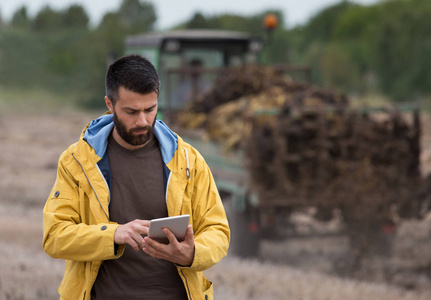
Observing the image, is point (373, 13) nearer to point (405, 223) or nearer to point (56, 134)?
point (56, 134)

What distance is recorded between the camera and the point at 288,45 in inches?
1730

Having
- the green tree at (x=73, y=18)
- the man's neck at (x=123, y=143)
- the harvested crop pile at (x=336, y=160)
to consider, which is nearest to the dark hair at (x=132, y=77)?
the man's neck at (x=123, y=143)

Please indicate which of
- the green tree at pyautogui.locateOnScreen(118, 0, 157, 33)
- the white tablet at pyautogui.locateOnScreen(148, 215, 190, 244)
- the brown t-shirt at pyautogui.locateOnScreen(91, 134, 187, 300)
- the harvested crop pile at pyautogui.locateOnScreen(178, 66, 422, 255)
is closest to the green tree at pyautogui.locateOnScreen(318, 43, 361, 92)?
the harvested crop pile at pyautogui.locateOnScreen(178, 66, 422, 255)

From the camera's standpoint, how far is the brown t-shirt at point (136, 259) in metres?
2.80

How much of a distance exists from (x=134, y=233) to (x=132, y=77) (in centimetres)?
58

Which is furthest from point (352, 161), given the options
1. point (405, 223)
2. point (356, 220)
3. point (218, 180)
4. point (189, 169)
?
point (189, 169)

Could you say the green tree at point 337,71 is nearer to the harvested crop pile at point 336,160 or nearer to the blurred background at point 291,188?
the blurred background at point 291,188

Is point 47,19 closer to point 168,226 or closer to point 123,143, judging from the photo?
point 123,143

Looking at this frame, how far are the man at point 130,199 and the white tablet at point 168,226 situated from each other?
83 mm

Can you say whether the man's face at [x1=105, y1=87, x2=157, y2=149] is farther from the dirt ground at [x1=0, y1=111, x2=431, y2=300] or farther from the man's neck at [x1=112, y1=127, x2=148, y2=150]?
the dirt ground at [x1=0, y1=111, x2=431, y2=300]

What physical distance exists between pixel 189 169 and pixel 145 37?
8436 mm

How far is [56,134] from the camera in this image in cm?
Result: 2911

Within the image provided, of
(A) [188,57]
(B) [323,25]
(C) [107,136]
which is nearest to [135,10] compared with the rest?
(B) [323,25]

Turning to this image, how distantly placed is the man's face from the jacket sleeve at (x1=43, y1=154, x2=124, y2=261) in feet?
0.89
